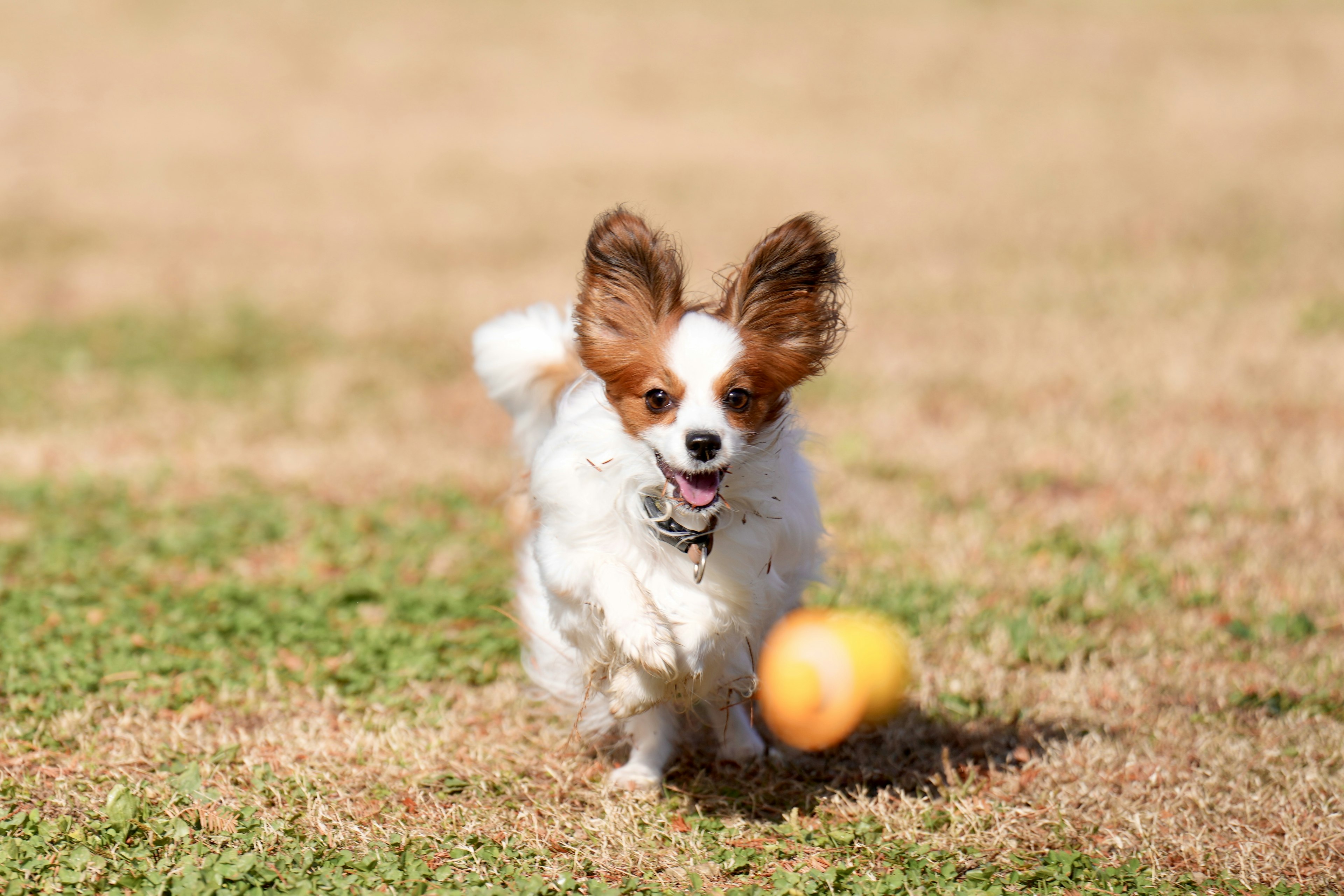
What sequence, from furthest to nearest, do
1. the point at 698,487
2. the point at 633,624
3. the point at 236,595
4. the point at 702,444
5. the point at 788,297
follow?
the point at 236,595, the point at 788,297, the point at 633,624, the point at 698,487, the point at 702,444

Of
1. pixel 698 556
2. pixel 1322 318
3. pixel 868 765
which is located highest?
pixel 1322 318

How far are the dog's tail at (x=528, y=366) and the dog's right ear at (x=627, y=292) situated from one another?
2.61 ft

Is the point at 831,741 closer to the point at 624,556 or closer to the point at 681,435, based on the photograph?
the point at 624,556

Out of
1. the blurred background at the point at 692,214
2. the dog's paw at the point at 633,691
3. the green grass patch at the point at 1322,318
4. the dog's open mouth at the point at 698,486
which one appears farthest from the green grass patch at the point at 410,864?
the green grass patch at the point at 1322,318

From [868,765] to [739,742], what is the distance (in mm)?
439

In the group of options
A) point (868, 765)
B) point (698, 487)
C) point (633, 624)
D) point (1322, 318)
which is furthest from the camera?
point (1322, 318)

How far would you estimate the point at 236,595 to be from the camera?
571cm

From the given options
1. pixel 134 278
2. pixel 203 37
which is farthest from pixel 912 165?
pixel 203 37

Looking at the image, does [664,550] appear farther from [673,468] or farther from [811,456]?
[811,456]

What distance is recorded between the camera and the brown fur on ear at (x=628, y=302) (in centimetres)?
366

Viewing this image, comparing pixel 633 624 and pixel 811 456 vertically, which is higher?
pixel 633 624

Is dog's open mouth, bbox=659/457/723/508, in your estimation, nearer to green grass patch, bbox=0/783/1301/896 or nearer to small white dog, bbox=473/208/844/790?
small white dog, bbox=473/208/844/790

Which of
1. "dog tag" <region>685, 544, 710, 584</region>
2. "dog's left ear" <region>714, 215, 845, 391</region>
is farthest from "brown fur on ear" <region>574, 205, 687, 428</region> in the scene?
"dog tag" <region>685, 544, 710, 584</region>

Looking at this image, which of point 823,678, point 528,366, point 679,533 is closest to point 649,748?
point 823,678
